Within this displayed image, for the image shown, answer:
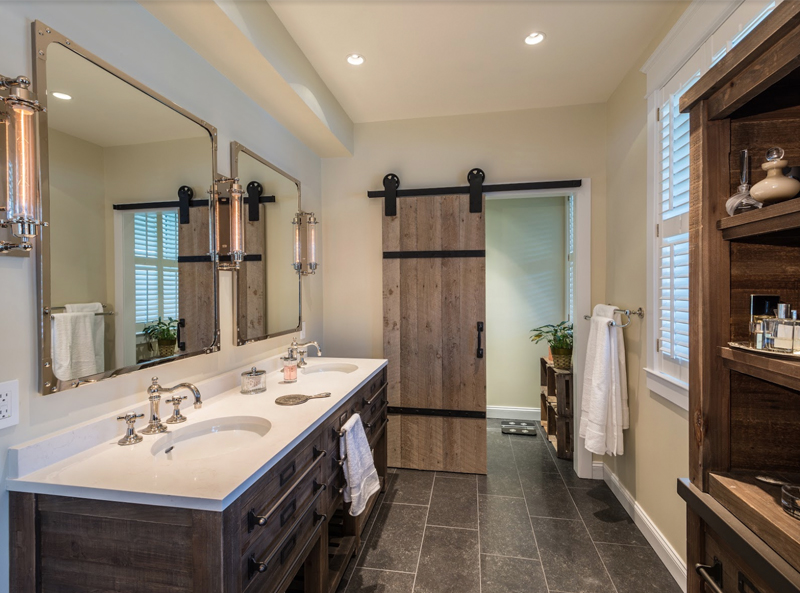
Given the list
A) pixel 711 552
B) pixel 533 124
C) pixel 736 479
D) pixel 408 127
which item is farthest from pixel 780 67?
pixel 408 127

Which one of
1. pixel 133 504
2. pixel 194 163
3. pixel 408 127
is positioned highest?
pixel 408 127

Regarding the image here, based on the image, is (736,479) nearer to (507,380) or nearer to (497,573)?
(497,573)

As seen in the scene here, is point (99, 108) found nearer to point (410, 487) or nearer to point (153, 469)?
point (153, 469)

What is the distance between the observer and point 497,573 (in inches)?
76.0

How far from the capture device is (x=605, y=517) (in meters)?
2.40

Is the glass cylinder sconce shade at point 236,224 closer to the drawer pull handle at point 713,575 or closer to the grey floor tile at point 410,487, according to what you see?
the grey floor tile at point 410,487

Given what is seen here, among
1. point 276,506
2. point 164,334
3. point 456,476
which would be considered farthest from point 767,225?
point 456,476

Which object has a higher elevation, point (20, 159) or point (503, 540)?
point (20, 159)

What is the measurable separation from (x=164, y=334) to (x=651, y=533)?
103 inches

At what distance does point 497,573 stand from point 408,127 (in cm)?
300

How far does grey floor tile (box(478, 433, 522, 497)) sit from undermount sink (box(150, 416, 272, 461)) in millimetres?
1855

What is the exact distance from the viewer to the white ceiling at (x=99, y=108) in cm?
119

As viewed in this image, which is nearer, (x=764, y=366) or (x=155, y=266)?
(x=764, y=366)

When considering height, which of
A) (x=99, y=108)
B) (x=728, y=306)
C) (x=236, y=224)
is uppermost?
(x=99, y=108)
